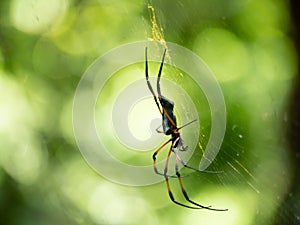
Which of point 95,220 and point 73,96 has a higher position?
point 73,96

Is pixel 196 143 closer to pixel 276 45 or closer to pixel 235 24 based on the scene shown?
pixel 276 45

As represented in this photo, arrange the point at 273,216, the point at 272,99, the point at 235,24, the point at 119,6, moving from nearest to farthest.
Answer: the point at 273,216
the point at 272,99
the point at 235,24
the point at 119,6

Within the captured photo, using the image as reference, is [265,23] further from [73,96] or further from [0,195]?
[0,195]

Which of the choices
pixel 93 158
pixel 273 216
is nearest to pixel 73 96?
pixel 93 158

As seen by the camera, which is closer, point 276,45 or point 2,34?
point 276,45

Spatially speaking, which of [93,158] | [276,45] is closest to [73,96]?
[93,158]

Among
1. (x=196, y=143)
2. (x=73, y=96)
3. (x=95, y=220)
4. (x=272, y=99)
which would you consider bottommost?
(x=196, y=143)

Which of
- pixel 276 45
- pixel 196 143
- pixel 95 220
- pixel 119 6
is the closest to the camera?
pixel 196 143
